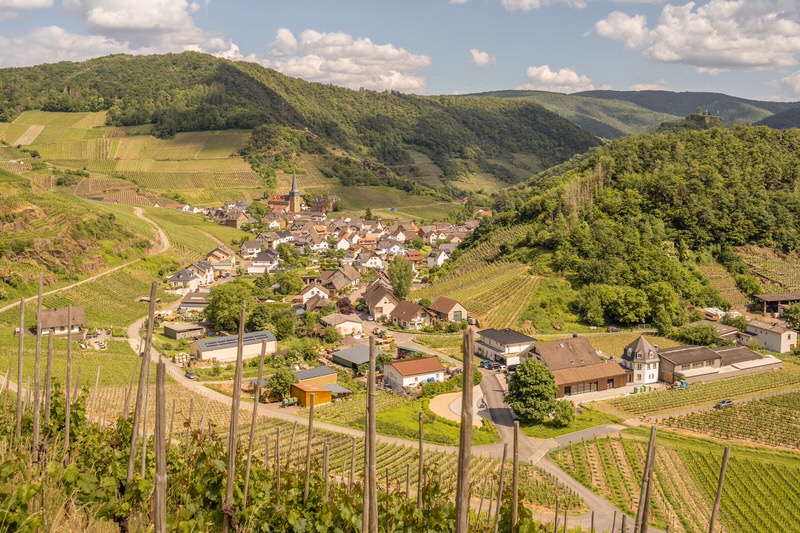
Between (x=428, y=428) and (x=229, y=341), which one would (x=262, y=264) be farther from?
(x=428, y=428)

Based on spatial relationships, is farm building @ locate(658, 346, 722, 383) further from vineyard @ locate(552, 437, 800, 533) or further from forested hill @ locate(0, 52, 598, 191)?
forested hill @ locate(0, 52, 598, 191)

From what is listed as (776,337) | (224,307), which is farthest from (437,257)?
(776,337)

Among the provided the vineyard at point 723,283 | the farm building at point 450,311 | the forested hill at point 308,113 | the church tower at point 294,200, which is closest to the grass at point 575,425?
the farm building at point 450,311

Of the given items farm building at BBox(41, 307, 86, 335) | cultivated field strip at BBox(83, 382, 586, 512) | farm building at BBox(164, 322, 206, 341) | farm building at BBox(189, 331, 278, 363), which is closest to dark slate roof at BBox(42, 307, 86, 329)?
farm building at BBox(41, 307, 86, 335)

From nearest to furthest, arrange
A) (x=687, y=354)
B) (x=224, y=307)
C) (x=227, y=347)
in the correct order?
(x=687, y=354), (x=227, y=347), (x=224, y=307)

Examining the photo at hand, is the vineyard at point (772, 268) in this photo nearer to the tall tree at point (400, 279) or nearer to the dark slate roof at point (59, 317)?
the tall tree at point (400, 279)
